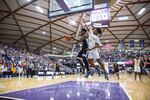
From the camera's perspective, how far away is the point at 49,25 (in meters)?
23.8

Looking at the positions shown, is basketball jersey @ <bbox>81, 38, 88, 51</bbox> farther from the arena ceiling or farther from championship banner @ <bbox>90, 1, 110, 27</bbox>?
the arena ceiling

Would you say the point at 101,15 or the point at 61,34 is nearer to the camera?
the point at 101,15

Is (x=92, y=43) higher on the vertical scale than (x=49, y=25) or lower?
lower

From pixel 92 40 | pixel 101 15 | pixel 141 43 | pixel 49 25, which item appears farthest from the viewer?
pixel 141 43

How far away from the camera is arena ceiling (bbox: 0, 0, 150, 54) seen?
19562 millimetres

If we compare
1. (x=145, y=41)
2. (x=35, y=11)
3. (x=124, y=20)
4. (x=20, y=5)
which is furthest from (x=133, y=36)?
(x=20, y=5)

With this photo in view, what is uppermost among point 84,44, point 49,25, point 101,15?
point 49,25

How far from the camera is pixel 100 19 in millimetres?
11742

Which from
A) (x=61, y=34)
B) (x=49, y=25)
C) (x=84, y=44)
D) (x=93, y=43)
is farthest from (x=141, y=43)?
(x=84, y=44)

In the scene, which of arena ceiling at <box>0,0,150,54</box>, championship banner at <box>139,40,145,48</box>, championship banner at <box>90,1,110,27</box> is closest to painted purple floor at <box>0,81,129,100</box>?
championship banner at <box>90,1,110,27</box>

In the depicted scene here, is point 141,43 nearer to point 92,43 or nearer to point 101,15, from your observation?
point 101,15

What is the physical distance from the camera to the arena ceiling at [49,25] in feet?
64.2

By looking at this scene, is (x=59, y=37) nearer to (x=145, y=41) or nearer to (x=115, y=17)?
(x=115, y=17)

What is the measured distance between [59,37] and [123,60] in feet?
35.5
